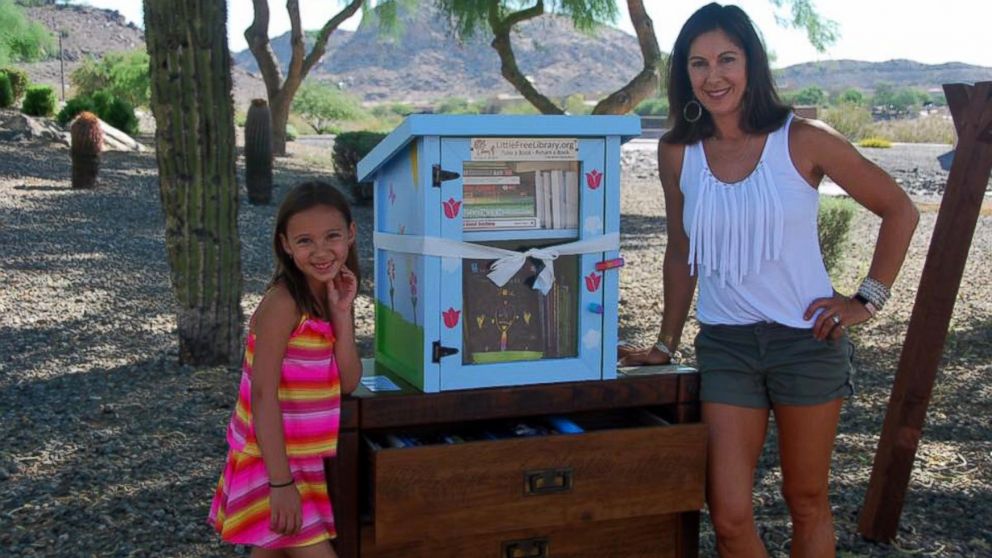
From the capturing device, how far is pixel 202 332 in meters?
5.77

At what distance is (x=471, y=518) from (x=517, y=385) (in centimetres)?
36

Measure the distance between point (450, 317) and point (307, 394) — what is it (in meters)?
0.40

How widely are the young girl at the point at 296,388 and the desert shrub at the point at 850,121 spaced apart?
33812 mm

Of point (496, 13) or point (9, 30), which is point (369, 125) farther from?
point (496, 13)

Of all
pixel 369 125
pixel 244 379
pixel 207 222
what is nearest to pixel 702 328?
pixel 244 379

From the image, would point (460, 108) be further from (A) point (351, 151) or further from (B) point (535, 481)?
(B) point (535, 481)

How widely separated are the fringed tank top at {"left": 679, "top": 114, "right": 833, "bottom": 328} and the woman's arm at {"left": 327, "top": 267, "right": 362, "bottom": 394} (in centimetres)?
90

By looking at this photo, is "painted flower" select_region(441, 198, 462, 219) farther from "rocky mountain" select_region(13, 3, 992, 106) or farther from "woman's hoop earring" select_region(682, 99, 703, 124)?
"rocky mountain" select_region(13, 3, 992, 106)

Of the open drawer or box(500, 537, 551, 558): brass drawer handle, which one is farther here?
box(500, 537, 551, 558): brass drawer handle

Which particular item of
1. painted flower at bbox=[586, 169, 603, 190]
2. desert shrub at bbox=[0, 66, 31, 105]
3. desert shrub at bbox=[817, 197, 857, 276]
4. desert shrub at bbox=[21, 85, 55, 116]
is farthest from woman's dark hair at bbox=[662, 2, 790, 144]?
desert shrub at bbox=[0, 66, 31, 105]

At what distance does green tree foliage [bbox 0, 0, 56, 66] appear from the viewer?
27.1 m

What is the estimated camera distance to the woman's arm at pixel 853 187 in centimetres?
264

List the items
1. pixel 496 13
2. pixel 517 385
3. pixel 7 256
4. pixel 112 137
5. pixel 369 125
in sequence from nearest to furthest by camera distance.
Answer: pixel 517 385
pixel 7 256
pixel 496 13
pixel 112 137
pixel 369 125

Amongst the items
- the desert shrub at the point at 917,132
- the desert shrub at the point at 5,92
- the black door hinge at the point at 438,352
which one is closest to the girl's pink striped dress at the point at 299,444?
the black door hinge at the point at 438,352
